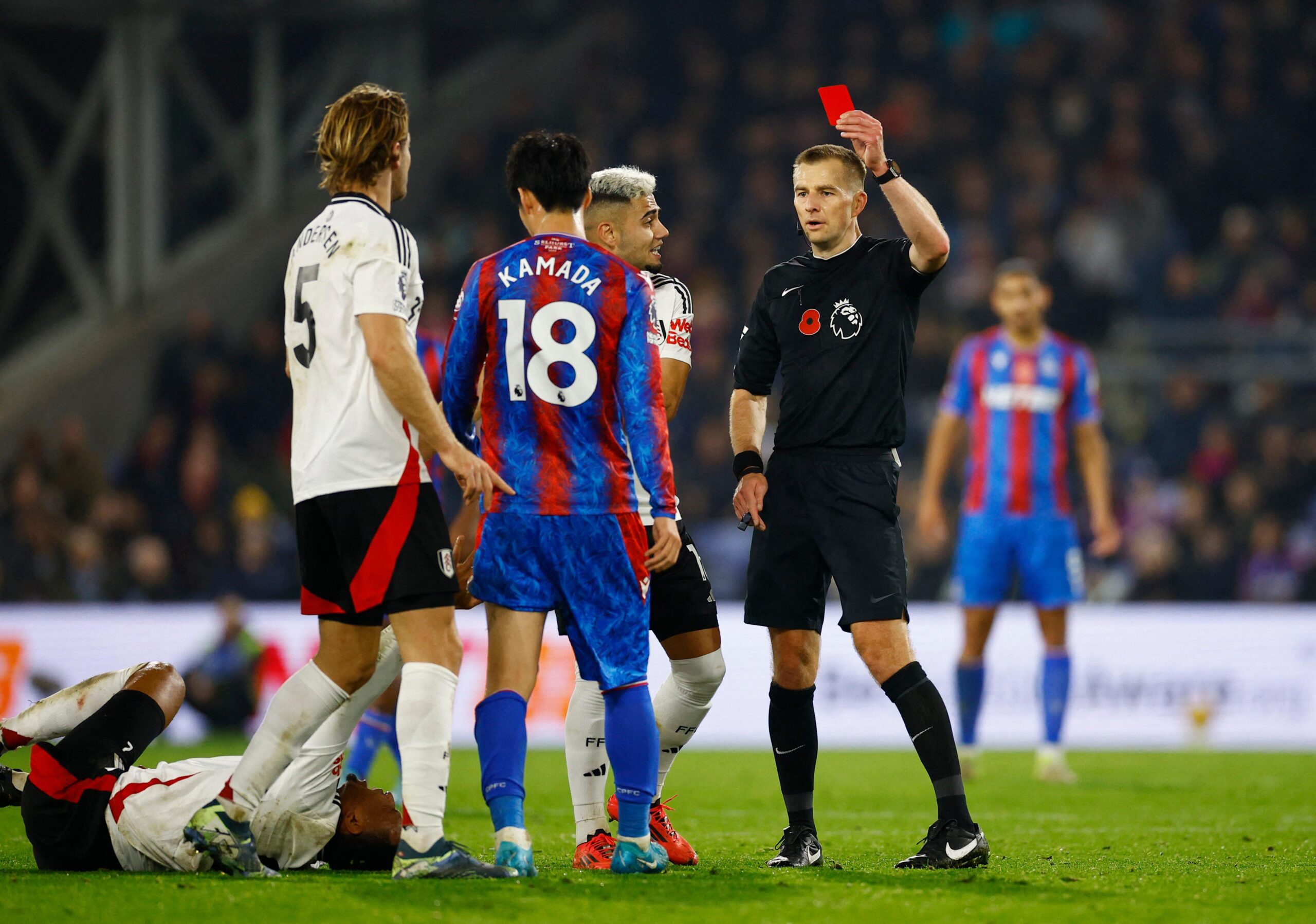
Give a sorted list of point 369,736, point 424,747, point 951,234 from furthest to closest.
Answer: point 951,234, point 369,736, point 424,747

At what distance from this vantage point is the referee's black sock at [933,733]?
477 cm

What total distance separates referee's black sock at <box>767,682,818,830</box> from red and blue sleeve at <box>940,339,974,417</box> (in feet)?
14.6

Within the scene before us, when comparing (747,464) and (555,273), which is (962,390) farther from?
(555,273)

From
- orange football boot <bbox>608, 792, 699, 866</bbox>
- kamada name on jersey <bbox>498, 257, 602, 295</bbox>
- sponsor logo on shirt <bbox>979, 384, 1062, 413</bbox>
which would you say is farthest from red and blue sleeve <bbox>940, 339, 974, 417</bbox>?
kamada name on jersey <bbox>498, 257, 602, 295</bbox>

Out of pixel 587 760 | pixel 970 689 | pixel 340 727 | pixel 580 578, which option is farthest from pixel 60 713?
pixel 970 689

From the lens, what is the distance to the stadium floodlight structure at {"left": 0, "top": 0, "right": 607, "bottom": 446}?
1584 cm

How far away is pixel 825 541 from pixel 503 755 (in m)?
1.34

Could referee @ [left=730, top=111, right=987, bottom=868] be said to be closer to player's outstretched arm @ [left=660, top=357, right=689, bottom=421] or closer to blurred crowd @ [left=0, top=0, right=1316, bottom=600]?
player's outstretched arm @ [left=660, top=357, right=689, bottom=421]

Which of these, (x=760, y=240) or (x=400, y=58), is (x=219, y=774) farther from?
(x=400, y=58)

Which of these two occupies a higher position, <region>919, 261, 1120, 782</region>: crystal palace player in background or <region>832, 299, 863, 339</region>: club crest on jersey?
<region>832, 299, 863, 339</region>: club crest on jersey

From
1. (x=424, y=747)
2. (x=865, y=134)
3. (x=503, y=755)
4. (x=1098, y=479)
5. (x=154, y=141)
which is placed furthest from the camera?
(x=154, y=141)

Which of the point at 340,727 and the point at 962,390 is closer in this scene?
the point at 340,727

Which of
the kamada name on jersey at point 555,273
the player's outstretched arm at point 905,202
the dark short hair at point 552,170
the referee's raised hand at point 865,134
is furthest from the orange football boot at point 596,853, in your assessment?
the referee's raised hand at point 865,134

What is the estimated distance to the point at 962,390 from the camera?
9.30 m
